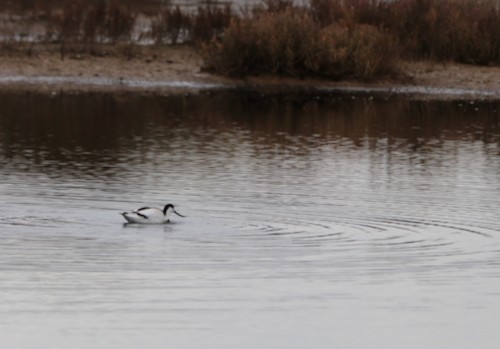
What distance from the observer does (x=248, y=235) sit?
667 inches

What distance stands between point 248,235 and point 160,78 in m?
19.5

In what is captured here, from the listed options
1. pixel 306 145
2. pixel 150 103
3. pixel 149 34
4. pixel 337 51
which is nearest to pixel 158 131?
pixel 306 145

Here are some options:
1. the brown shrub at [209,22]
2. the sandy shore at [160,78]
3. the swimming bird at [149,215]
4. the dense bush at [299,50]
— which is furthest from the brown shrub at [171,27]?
the swimming bird at [149,215]

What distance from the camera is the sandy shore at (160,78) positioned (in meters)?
35.7

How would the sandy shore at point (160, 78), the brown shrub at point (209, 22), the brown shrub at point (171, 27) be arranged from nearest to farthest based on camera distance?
the sandy shore at point (160, 78) < the brown shrub at point (171, 27) < the brown shrub at point (209, 22)

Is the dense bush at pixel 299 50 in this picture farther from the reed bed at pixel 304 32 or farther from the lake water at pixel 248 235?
the lake water at pixel 248 235

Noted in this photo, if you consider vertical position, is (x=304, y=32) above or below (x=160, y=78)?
above

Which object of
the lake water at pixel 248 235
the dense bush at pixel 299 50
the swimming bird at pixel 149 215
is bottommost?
the lake water at pixel 248 235

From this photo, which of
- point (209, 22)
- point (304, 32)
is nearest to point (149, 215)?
point (304, 32)

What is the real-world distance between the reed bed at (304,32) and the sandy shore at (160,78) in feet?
1.46

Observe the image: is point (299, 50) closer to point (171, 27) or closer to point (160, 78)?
point (160, 78)

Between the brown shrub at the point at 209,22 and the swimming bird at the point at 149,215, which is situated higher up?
the brown shrub at the point at 209,22

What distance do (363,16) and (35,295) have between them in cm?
2782

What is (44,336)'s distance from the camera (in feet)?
39.8
